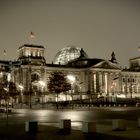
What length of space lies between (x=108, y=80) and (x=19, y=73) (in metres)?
45.2

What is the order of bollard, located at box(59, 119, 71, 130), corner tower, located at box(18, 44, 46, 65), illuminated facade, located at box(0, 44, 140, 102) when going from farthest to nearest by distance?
1. corner tower, located at box(18, 44, 46, 65)
2. illuminated facade, located at box(0, 44, 140, 102)
3. bollard, located at box(59, 119, 71, 130)

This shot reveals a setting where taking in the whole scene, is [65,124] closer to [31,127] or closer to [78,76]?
[31,127]

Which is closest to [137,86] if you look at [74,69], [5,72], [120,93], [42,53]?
[120,93]

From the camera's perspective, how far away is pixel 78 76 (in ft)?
602

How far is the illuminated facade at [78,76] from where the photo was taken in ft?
541

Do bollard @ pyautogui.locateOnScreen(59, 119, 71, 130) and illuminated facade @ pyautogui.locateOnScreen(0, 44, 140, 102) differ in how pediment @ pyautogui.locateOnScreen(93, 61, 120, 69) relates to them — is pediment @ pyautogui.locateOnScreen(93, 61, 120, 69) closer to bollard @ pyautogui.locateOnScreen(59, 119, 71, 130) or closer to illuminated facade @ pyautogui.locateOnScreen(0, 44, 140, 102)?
illuminated facade @ pyautogui.locateOnScreen(0, 44, 140, 102)

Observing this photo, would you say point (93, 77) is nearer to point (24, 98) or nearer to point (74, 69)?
point (74, 69)

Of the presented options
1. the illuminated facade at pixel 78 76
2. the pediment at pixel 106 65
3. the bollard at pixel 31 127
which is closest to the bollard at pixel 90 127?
the bollard at pixel 31 127

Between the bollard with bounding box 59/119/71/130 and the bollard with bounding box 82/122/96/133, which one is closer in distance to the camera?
the bollard with bounding box 82/122/96/133

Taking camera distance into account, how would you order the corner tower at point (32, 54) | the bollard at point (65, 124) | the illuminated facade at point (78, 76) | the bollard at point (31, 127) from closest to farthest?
1. the bollard at point (31, 127)
2. the bollard at point (65, 124)
3. the illuminated facade at point (78, 76)
4. the corner tower at point (32, 54)

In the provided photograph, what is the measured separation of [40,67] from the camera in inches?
6609

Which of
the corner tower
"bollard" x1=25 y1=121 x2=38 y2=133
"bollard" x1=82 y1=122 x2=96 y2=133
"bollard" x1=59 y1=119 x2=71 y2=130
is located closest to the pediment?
the corner tower

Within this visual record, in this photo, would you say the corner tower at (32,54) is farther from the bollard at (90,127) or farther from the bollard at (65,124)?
the bollard at (90,127)

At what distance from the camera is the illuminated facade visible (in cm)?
16488
